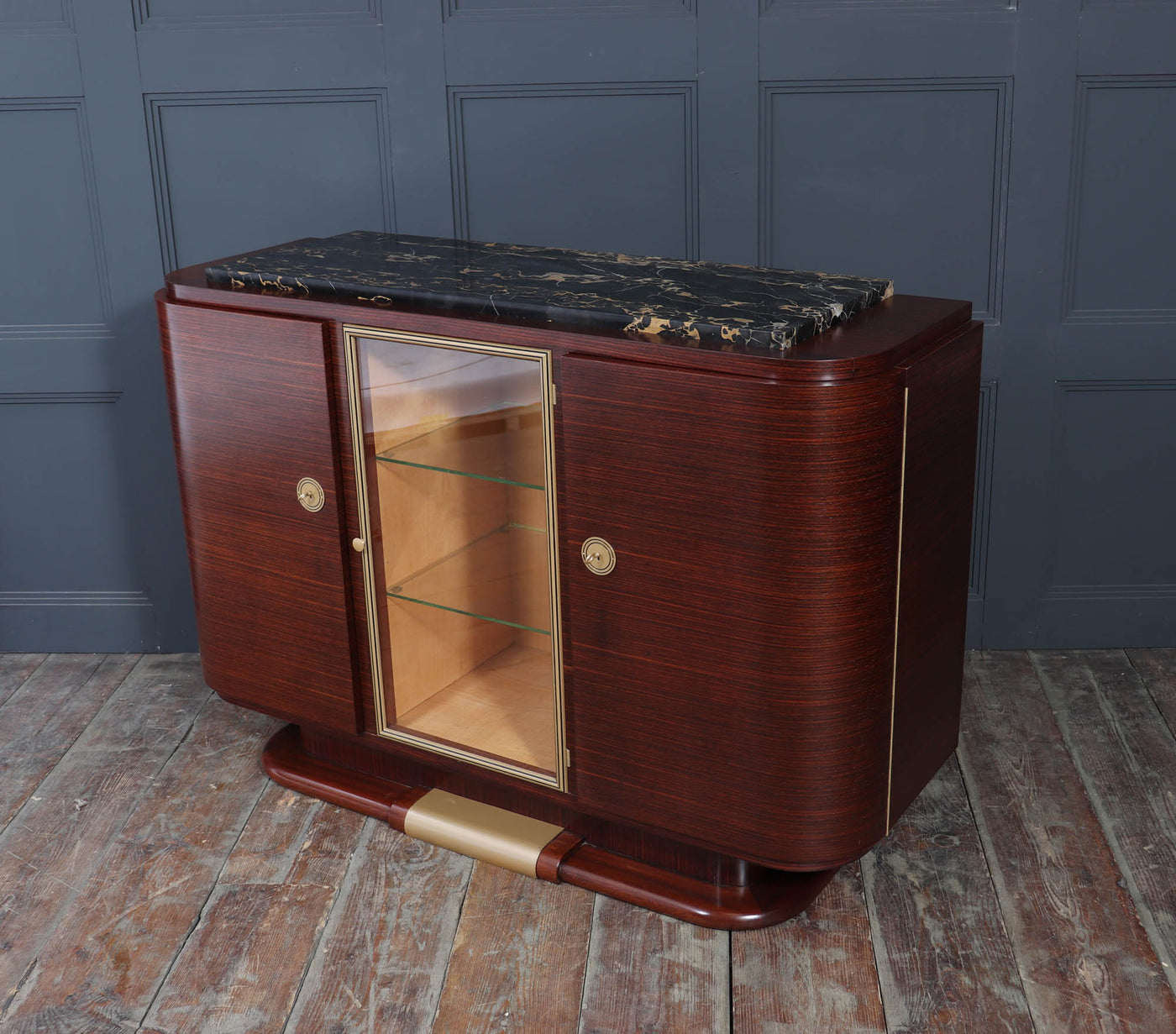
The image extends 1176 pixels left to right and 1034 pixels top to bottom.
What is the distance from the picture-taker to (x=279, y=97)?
8.32ft

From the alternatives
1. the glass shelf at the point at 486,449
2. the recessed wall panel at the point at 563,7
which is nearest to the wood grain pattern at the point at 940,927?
the glass shelf at the point at 486,449

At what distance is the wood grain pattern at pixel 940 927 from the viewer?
1.75 metres

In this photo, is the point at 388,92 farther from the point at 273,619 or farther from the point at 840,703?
the point at 840,703

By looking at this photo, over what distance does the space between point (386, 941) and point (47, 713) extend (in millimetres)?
1137

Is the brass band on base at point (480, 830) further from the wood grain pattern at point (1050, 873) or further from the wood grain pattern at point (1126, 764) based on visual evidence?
the wood grain pattern at point (1126, 764)

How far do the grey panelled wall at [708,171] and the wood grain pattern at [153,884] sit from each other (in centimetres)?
77

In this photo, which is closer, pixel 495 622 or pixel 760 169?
pixel 495 622

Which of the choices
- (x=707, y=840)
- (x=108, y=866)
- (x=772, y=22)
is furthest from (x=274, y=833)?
(x=772, y=22)

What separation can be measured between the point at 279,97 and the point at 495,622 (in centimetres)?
122

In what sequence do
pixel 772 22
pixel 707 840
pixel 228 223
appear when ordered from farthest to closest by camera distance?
pixel 228 223, pixel 772 22, pixel 707 840

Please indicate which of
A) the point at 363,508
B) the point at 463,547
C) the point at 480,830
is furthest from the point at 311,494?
the point at 480,830

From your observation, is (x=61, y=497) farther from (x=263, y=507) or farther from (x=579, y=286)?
(x=579, y=286)

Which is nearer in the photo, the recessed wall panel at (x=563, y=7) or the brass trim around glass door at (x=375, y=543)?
the brass trim around glass door at (x=375, y=543)

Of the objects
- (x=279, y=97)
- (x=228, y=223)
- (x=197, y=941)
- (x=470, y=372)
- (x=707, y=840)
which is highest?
(x=279, y=97)
